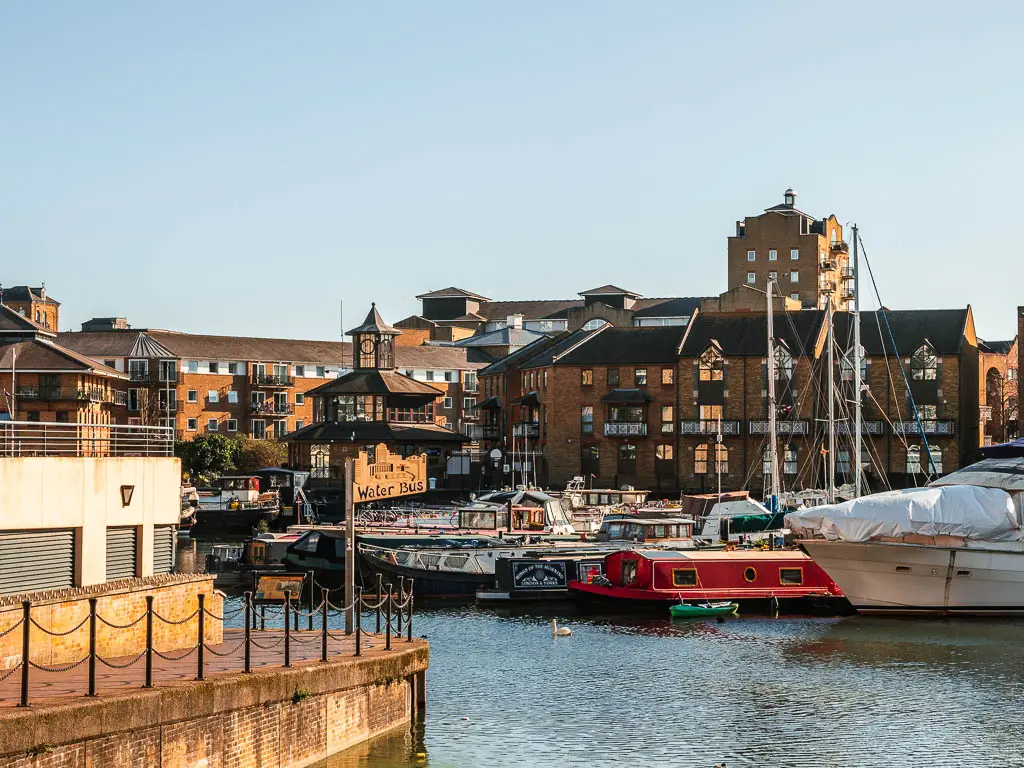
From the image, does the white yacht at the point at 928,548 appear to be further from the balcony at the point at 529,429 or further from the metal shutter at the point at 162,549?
the balcony at the point at 529,429

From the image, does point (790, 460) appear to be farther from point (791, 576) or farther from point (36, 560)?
point (36, 560)

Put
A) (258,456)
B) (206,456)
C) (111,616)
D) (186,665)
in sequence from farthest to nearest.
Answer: (258,456) < (206,456) < (111,616) < (186,665)

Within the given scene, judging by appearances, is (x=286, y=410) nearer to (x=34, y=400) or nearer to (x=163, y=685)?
(x=34, y=400)

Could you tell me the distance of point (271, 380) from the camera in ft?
426

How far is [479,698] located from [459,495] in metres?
68.7

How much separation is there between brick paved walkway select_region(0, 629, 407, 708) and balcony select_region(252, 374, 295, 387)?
10131cm

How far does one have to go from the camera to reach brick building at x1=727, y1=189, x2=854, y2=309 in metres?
141

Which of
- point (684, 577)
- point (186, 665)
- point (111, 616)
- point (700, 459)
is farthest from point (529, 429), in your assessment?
point (186, 665)

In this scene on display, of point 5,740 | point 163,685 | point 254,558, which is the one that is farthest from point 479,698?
point 254,558

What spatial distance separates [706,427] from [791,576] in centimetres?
5055

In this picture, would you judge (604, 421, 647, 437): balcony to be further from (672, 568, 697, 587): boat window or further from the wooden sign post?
(672, 568, 697, 587): boat window

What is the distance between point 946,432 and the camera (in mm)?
97938

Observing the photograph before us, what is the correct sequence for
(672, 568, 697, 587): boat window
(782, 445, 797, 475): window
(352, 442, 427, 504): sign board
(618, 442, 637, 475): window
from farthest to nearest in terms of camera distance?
1. (618, 442, 637, 475): window
2. (782, 445, 797, 475): window
3. (352, 442, 427, 504): sign board
4. (672, 568, 697, 587): boat window

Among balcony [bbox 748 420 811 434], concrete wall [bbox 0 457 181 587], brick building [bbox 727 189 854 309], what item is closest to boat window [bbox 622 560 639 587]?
concrete wall [bbox 0 457 181 587]
